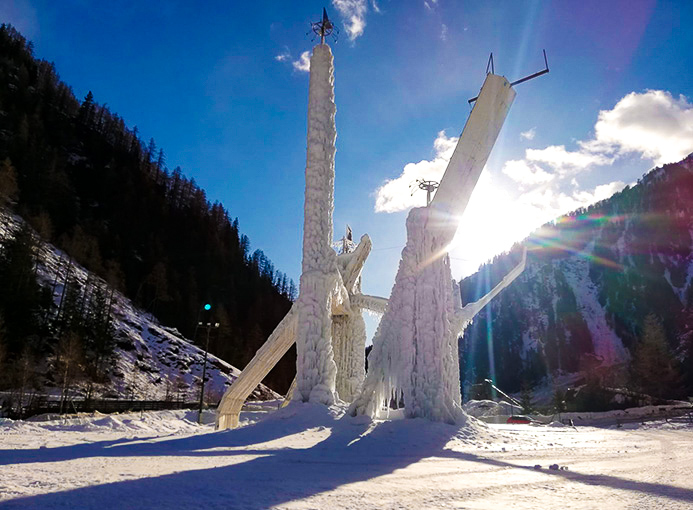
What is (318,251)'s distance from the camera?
56.3 ft

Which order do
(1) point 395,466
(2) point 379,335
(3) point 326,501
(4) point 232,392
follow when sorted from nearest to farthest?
(3) point 326,501 → (1) point 395,466 → (2) point 379,335 → (4) point 232,392

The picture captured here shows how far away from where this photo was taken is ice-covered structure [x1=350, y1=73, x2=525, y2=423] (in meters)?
12.2

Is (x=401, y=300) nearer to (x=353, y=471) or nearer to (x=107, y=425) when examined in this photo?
(x=353, y=471)

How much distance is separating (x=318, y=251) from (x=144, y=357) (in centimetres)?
2992

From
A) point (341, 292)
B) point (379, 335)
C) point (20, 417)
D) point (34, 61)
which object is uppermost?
point (34, 61)

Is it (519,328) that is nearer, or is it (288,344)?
(288,344)

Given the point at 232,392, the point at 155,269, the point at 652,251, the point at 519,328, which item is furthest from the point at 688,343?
the point at 155,269

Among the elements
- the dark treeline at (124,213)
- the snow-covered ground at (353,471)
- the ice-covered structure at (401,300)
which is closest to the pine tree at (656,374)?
the ice-covered structure at (401,300)

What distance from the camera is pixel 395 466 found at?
7.18 m

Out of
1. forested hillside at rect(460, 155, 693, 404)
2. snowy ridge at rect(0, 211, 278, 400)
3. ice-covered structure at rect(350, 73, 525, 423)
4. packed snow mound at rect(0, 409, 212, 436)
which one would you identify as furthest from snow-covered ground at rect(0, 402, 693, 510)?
forested hillside at rect(460, 155, 693, 404)

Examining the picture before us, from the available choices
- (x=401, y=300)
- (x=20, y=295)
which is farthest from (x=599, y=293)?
(x=20, y=295)

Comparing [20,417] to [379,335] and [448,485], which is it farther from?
[448,485]

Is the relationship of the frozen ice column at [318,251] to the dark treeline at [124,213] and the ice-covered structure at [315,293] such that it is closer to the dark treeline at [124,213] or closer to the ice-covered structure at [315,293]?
the ice-covered structure at [315,293]

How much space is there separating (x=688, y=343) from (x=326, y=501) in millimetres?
70868
